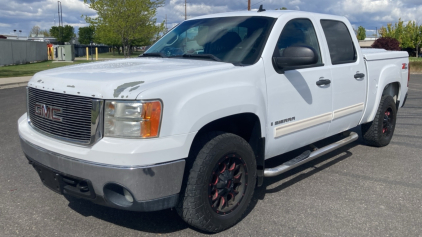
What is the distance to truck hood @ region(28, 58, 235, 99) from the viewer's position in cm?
281

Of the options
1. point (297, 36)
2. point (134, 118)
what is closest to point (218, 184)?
point (134, 118)

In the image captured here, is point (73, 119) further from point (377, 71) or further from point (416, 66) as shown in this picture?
point (416, 66)

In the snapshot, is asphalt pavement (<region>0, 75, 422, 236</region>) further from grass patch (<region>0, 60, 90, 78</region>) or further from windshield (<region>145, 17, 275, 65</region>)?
grass patch (<region>0, 60, 90, 78</region>)

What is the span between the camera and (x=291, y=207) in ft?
12.7

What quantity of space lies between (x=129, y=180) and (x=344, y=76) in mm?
2943

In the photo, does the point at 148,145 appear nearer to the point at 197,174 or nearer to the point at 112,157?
the point at 112,157

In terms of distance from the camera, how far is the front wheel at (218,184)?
9.96ft

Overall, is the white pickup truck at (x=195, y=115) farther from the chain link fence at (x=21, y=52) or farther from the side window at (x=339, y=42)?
the chain link fence at (x=21, y=52)

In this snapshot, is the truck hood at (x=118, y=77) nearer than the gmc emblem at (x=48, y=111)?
Yes

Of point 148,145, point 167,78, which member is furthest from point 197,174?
point 167,78

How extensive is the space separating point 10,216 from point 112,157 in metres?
1.54

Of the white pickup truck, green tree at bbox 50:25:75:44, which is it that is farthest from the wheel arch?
green tree at bbox 50:25:75:44

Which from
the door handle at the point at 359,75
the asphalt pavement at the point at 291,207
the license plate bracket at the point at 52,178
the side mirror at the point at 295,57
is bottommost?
the asphalt pavement at the point at 291,207

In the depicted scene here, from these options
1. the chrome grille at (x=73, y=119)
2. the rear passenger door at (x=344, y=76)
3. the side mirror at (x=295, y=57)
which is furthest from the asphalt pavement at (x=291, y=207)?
the side mirror at (x=295, y=57)
